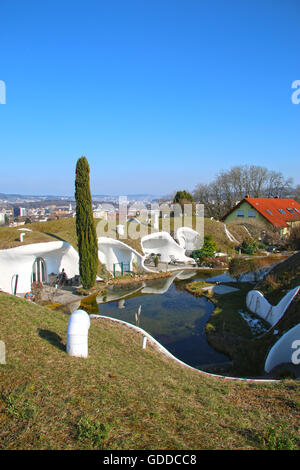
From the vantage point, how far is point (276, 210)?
107ft

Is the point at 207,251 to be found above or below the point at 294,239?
below

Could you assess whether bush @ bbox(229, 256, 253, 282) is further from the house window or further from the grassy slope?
the house window

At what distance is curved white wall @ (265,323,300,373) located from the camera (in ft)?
22.7

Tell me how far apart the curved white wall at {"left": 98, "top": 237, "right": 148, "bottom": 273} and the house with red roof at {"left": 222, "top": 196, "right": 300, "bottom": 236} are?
16948mm

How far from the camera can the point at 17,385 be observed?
391 centimetres

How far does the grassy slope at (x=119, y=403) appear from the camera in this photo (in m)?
3.10

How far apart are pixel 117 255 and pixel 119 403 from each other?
46.4ft

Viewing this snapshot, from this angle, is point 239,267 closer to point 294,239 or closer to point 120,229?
point 120,229

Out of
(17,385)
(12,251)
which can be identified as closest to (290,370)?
(17,385)

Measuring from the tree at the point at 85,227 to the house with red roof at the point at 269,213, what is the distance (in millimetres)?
20875

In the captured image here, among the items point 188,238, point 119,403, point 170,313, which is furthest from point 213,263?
point 119,403

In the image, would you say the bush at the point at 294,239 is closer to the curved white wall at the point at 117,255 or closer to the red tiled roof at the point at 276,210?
the red tiled roof at the point at 276,210

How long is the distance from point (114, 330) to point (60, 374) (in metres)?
3.49
